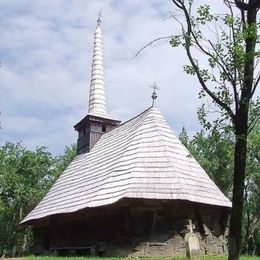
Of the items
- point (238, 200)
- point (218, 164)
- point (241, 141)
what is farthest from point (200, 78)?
point (218, 164)

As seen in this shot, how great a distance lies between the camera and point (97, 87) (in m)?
26.7

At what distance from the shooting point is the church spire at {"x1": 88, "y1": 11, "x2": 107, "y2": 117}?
86.2ft

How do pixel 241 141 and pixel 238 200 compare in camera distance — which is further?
pixel 241 141

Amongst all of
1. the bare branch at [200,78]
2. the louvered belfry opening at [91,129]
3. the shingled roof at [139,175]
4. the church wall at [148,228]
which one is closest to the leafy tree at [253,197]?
the louvered belfry opening at [91,129]

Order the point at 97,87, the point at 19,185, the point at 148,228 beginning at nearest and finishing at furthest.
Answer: the point at 148,228, the point at 97,87, the point at 19,185

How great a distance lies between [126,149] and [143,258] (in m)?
Answer: 4.77

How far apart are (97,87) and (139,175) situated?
11.5m

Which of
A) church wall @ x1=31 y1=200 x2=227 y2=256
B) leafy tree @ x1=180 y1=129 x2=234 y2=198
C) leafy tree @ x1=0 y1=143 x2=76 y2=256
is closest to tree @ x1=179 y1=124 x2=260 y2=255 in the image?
leafy tree @ x1=180 y1=129 x2=234 y2=198

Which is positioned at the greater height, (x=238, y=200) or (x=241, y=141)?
(x=241, y=141)

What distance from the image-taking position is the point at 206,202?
16.0 m

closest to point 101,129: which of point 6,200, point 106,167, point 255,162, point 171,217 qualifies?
point 106,167

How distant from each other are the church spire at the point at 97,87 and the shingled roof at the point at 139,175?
4502 millimetres

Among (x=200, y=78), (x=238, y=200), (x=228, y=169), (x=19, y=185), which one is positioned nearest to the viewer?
(x=238, y=200)

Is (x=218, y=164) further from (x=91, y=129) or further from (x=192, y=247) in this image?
(x=192, y=247)
